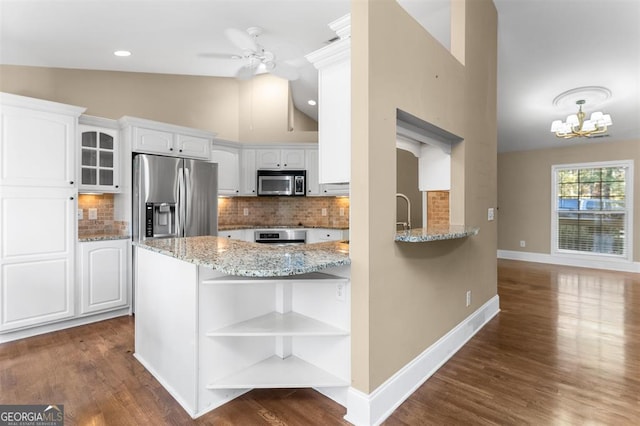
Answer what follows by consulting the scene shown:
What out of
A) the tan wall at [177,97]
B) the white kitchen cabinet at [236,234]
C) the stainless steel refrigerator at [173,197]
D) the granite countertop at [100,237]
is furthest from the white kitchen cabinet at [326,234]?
the granite countertop at [100,237]

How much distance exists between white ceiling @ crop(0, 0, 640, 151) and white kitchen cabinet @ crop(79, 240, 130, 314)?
2.02 metres

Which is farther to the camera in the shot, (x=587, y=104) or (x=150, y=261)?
(x=587, y=104)

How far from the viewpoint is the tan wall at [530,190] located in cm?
619

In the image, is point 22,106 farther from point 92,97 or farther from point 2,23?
point 92,97

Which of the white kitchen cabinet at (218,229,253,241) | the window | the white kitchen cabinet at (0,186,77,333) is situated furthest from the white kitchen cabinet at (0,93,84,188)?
the window

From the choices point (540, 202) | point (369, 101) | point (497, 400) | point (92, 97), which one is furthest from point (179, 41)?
point (540, 202)

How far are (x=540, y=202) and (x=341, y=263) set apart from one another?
650 cm

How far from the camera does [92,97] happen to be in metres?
4.00

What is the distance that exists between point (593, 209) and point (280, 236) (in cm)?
582

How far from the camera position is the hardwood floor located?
1877 mm

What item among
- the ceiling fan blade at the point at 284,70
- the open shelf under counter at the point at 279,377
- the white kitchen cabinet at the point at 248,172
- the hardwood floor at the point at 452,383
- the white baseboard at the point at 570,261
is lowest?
the hardwood floor at the point at 452,383

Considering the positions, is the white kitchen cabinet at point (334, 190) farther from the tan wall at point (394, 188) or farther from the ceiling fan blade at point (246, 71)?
the tan wall at point (394, 188)

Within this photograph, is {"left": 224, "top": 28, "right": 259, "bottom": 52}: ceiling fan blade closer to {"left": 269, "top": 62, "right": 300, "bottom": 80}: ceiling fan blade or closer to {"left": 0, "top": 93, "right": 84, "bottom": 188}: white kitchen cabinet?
{"left": 269, "top": 62, "right": 300, "bottom": 80}: ceiling fan blade

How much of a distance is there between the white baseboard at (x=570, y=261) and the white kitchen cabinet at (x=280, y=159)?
4.94 m
